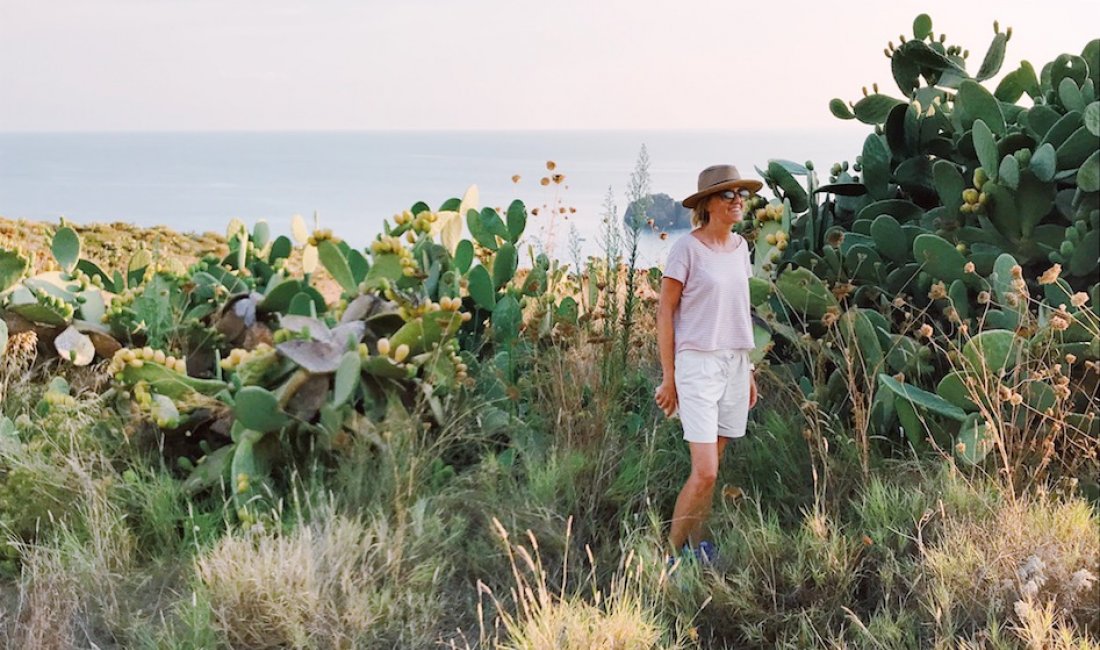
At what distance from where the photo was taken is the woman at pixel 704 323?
3.44 meters

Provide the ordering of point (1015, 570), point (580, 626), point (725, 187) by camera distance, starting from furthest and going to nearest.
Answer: point (725, 187) < point (1015, 570) < point (580, 626)

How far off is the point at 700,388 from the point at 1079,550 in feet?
3.89

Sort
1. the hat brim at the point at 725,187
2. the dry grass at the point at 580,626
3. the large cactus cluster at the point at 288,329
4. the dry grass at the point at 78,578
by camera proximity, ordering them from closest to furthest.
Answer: the dry grass at the point at 580,626
the dry grass at the point at 78,578
the hat brim at the point at 725,187
the large cactus cluster at the point at 288,329

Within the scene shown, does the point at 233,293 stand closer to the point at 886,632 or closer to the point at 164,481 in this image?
the point at 164,481

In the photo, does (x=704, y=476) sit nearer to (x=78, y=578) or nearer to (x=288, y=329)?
(x=288, y=329)

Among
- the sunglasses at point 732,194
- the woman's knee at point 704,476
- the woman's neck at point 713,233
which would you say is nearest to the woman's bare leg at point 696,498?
the woman's knee at point 704,476

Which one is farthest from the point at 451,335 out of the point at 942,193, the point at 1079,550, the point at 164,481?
the point at 1079,550

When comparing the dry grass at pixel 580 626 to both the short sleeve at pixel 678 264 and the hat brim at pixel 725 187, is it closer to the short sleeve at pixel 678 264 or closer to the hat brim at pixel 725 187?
the short sleeve at pixel 678 264

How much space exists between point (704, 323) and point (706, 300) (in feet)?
0.24

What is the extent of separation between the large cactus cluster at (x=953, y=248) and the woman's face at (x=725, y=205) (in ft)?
2.22

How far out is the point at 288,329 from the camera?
Answer: 4.50 meters

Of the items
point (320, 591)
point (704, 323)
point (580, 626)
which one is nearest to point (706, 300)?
point (704, 323)

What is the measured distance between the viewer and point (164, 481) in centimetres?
409

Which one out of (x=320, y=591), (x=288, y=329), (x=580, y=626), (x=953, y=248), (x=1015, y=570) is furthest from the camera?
(x=288, y=329)
